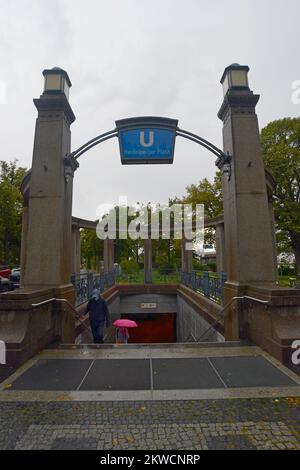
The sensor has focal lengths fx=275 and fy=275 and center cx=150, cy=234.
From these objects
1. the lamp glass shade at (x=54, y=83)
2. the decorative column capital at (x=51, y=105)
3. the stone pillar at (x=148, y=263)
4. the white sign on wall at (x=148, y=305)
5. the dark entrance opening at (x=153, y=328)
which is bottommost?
the dark entrance opening at (x=153, y=328)

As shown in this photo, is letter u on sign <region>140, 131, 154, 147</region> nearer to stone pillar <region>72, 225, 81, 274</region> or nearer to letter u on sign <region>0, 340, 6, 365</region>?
letter u on sign <region>0, 340, 6, 365</region>

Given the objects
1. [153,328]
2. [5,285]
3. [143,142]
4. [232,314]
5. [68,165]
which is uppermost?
[143,142]

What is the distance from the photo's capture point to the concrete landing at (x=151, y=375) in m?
3.72

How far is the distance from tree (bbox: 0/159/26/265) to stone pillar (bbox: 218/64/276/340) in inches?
1092

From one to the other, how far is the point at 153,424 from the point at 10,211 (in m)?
31.1

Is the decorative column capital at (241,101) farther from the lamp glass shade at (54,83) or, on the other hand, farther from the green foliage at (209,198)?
the green foliage at (209,198)

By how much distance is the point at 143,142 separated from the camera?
7.38m

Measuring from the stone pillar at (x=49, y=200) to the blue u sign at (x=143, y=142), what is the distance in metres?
1.49

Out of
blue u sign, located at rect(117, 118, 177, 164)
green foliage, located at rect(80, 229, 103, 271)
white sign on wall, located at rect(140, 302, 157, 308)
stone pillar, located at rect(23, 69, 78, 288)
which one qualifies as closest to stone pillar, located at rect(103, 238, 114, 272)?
white sign on wall, located at rect(140, 302, 157, 308)

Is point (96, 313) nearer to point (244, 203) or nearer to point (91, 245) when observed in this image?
point (244, 203)

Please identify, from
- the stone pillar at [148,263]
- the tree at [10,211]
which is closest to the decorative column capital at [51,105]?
the stone pillar at [148,263]

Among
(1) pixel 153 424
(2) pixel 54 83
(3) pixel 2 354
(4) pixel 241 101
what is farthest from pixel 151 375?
(2) pixel 54 83
